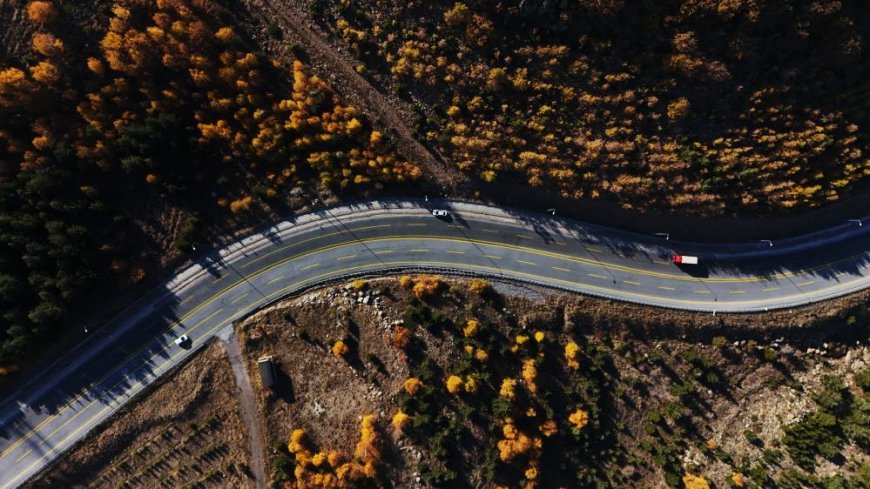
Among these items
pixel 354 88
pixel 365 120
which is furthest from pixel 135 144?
pixel 365 120

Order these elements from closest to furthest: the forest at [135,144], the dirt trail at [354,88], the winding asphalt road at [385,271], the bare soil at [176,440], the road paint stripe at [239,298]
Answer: the forest at [135,144] → the dirt trail at [354,88] → the winding asphalt road at [385,271] → the bare soil at [176,440] → the road paint stripe at [239,298]

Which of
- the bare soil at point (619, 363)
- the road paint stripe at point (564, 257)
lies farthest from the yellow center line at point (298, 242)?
the bare soil at point (619, 363)

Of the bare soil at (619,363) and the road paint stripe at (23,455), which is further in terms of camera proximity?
the bare soil at (619,363)

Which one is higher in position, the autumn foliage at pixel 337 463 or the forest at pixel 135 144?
the forest at pixel 135 144

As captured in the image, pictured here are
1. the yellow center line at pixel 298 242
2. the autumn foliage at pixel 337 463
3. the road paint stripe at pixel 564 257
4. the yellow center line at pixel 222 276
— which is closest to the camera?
the autumn foliage at pixel 337 463

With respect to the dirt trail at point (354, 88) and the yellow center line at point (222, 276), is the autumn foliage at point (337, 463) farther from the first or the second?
the dirt trail at point (354, 88)

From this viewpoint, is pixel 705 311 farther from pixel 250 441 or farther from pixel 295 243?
pixel 250 441

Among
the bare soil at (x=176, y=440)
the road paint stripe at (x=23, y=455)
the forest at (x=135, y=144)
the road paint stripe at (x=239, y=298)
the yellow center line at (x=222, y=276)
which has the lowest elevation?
the bare soil at (x=176, y=440)

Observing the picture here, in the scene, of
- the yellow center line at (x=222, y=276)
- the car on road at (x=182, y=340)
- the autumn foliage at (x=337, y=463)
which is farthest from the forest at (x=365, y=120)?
the autumn foliage at (x=337, y=463)

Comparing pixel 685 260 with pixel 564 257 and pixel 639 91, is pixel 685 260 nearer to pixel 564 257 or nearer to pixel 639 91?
pixel 564 257
